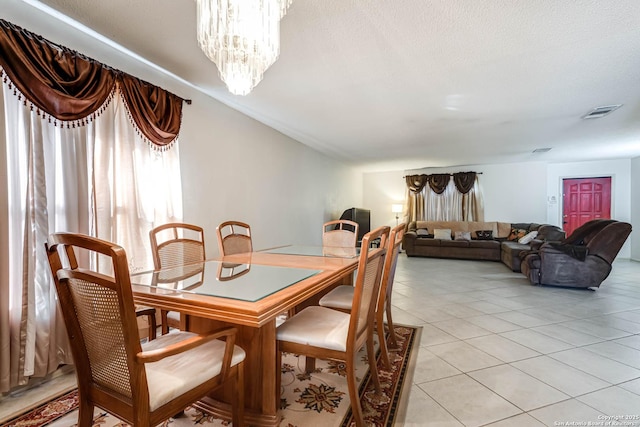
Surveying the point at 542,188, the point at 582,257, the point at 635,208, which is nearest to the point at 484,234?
the point at 542,188

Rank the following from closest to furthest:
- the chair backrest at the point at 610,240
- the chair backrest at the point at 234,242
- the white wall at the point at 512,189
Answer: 1. the chair backrest at the point at 234,242
2. the chair backrest at the point at 610,240
3. the white wall at the point at 512,189

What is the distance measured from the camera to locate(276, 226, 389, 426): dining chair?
1404mm

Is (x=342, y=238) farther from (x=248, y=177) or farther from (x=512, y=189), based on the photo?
(x=512, y=189)

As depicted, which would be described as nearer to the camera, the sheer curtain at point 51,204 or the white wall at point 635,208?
the sheer curtain at point 51,204

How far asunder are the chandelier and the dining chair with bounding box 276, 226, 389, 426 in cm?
115

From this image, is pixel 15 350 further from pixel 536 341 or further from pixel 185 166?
pixel 536 341

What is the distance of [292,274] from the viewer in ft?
5.36

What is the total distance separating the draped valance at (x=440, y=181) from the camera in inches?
297

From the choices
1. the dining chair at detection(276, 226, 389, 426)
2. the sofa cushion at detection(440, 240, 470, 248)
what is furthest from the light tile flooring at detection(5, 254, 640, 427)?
the sofa cushion at detection(440, 240, 470, 248)

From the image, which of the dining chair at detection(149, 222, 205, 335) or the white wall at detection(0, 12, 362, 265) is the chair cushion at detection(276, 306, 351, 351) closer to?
the dining chair at detection(149, 222, 205, 335)

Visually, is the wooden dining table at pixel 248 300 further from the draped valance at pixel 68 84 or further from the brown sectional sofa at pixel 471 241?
the brown sectional sofa at pixel 471 241

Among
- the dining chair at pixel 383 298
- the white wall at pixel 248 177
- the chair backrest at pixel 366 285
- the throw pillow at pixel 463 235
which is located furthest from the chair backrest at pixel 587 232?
→ the chair backrest at pixel 366 285

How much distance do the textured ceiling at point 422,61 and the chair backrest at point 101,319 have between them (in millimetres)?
1610

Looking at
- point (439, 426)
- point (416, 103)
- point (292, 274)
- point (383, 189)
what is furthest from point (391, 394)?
point (383, 189)
